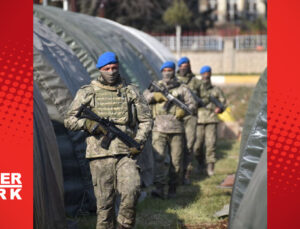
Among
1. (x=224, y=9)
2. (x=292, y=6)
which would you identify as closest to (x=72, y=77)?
(x=292, y=6)

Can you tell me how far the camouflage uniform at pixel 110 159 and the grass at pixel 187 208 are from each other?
4.39ft

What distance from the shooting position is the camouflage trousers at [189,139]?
12.0 m

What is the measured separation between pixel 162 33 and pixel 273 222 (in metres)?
33.9

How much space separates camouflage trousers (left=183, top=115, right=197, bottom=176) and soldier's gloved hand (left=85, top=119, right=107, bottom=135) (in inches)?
206

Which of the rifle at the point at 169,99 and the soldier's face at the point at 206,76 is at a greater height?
the soldier's face at the point at 206,76

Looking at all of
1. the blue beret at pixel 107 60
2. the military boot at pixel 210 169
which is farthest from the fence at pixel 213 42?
the blue beret at pixel 107 60

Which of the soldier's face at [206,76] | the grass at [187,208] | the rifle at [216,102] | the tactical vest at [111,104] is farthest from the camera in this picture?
the soldier's face at [206,76]

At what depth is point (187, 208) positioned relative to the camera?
31.4ft

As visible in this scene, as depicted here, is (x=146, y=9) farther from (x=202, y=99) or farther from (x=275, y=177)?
(x=275, y=177)

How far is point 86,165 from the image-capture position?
29.4 ft

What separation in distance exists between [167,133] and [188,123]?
84.9 inches

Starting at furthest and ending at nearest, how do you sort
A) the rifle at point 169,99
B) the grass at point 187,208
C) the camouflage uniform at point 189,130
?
the camouflage uniform at point 189,130
the rifle at point 169,99
the grass at point 187,208

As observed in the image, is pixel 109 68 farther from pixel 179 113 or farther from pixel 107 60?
pixel 179 113

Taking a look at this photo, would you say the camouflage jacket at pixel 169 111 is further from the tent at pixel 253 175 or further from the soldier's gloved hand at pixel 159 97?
the tent at pixel 253 175
